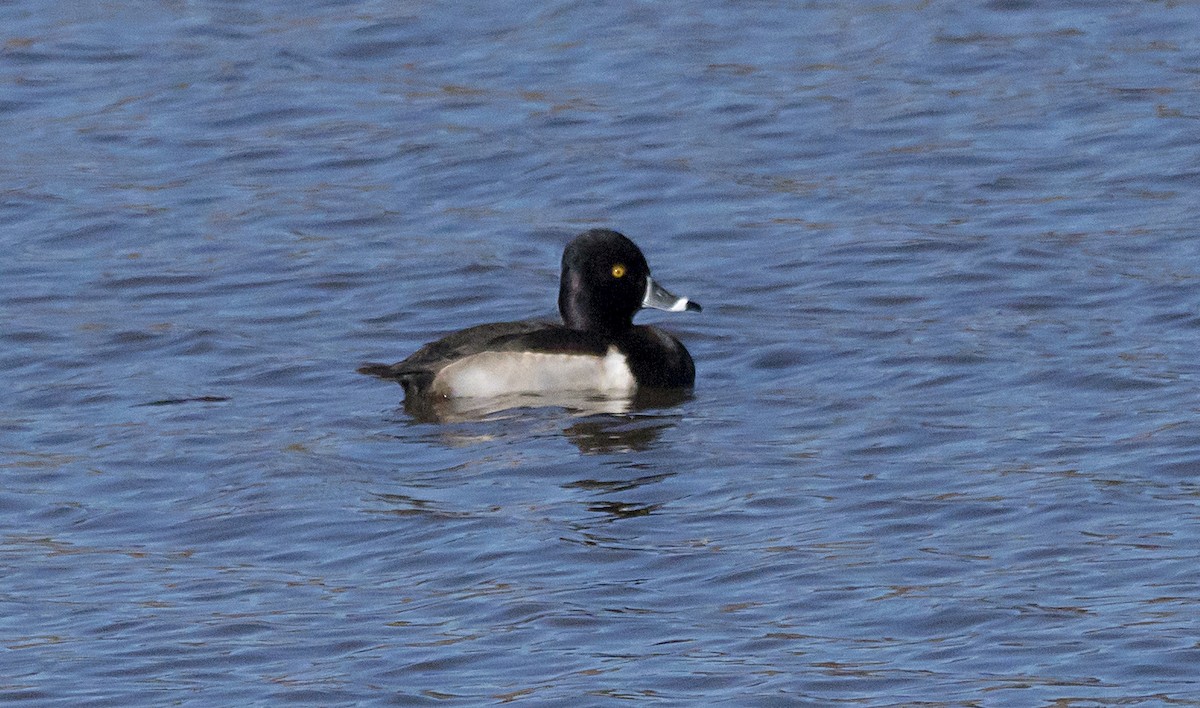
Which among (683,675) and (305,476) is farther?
(305,476)

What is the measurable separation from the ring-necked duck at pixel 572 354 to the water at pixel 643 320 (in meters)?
0.24

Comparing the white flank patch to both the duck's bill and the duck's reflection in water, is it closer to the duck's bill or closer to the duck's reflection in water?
the duck's reflection in water

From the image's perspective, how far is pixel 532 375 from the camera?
1033 cm

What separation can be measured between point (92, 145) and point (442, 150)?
2.48m

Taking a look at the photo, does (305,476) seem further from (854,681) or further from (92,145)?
(92,145)

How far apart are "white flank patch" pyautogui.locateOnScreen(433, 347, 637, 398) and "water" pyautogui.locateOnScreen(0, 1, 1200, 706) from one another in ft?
0.83

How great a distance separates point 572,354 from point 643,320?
87.9 inches

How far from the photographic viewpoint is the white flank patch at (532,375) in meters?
10.3

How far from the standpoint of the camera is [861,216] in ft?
43.6

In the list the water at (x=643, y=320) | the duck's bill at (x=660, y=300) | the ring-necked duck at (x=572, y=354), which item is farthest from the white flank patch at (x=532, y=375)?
the duck's bill at (x=660, y=300)

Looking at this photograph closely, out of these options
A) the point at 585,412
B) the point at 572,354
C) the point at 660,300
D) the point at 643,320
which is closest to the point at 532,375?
the point at 572,354

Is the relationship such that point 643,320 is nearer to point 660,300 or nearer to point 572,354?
point 660,300

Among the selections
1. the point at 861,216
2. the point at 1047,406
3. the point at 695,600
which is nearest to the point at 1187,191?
the point at 861,216

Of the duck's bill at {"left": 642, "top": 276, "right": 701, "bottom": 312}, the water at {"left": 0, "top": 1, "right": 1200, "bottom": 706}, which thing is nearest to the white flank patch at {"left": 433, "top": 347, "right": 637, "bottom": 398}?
the water at {"left": 0, "top": 1, "right": 1200, "bottom": 706}
